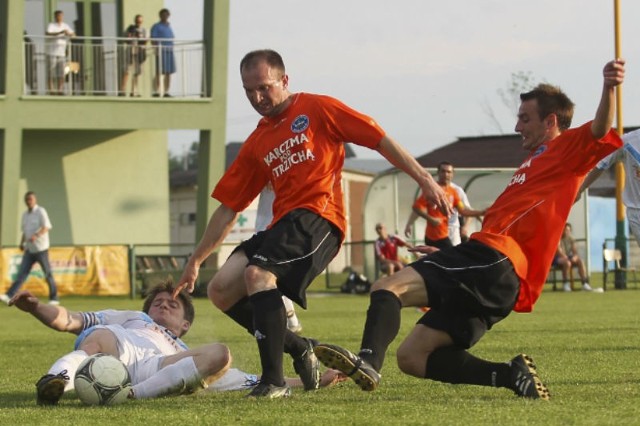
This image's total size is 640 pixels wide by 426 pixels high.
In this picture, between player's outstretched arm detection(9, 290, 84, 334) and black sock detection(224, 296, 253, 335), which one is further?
black sock detection(224, 296, 253, 335)

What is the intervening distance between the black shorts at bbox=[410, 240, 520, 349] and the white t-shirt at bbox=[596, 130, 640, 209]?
79.3 inches

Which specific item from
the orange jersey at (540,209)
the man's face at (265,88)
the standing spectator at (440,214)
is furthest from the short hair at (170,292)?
the standing spectator at (440,214)

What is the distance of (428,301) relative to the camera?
6.42 meters

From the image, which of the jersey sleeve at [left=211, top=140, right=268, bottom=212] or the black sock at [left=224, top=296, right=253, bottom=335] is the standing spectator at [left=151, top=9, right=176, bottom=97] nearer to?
the jersey sleeve at [left=211, top=140, right=268, bottom=212]

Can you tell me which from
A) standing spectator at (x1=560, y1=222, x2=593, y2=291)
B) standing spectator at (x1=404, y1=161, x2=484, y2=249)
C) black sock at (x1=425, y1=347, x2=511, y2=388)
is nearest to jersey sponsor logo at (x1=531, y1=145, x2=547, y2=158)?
black sock at (x1=425, y1=347, x2=511, y2=388)

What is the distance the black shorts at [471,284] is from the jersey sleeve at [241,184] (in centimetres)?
129

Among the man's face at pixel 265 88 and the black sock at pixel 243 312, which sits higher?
the man's face at pixel 265 88

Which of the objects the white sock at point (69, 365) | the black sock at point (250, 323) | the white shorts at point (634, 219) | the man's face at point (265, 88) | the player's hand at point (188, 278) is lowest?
the white sock at point (69, 365)

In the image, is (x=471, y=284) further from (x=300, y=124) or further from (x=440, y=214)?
(x=440, y=214)

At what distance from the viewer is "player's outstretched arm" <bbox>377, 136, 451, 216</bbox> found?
20.7 ft

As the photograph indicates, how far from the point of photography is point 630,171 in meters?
8.51

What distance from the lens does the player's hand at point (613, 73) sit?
20.3ft

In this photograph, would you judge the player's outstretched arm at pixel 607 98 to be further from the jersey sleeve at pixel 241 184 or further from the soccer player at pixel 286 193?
the jersey sleeve at pixel 241 184

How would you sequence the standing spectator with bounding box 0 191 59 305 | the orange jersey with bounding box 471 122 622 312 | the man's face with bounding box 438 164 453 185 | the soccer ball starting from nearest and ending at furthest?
the orange jersey with bounding box 471 122 622 312 < the soccer ball < the man's face with bounding box 438 164 453 185 < the standing spectator with bounding box 0 191 59 305
